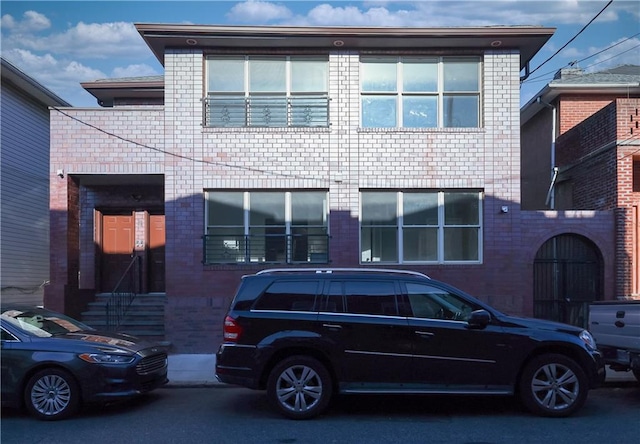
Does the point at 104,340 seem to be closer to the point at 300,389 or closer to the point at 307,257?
the point at 300,389

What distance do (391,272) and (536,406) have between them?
2465 millimetres

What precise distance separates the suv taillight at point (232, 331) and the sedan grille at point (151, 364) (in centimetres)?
127

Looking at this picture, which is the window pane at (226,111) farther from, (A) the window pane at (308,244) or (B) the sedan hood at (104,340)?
(B) the sedan hood at (104,340)

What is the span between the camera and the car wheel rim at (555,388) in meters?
7.83

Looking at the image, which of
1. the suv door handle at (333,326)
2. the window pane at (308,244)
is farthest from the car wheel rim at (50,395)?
the window pane at (308,244)

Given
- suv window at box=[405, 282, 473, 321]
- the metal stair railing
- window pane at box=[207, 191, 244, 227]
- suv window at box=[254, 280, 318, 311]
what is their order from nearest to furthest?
1. suv window at box=[405, 282, 473, 321]
2. suv window at box=[254, 280, 318, 311]
3. window pane at box=[207, 191, 244, 227]
4. the metal stair railing

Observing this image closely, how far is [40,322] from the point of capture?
8.82m

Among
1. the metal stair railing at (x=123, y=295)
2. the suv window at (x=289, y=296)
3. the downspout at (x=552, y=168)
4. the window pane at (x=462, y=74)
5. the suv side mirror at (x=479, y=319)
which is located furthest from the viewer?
the downspout at (x=552, y=168)

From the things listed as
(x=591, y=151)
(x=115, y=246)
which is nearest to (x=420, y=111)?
(x=591, y=151)

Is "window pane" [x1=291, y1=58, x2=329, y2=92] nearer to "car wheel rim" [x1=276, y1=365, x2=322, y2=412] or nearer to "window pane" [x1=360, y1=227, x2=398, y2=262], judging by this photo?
"window pane" [x1=360, y1=227, x2=398, y2=262]

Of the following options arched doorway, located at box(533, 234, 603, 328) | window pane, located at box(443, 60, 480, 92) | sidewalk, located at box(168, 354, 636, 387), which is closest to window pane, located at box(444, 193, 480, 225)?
arched doorway, located at box(533, 234, 603, 328)

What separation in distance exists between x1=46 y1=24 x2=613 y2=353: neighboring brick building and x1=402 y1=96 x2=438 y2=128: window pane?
1.2 inches

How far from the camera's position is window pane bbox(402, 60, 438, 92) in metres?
13.4

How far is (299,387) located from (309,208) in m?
5.92
